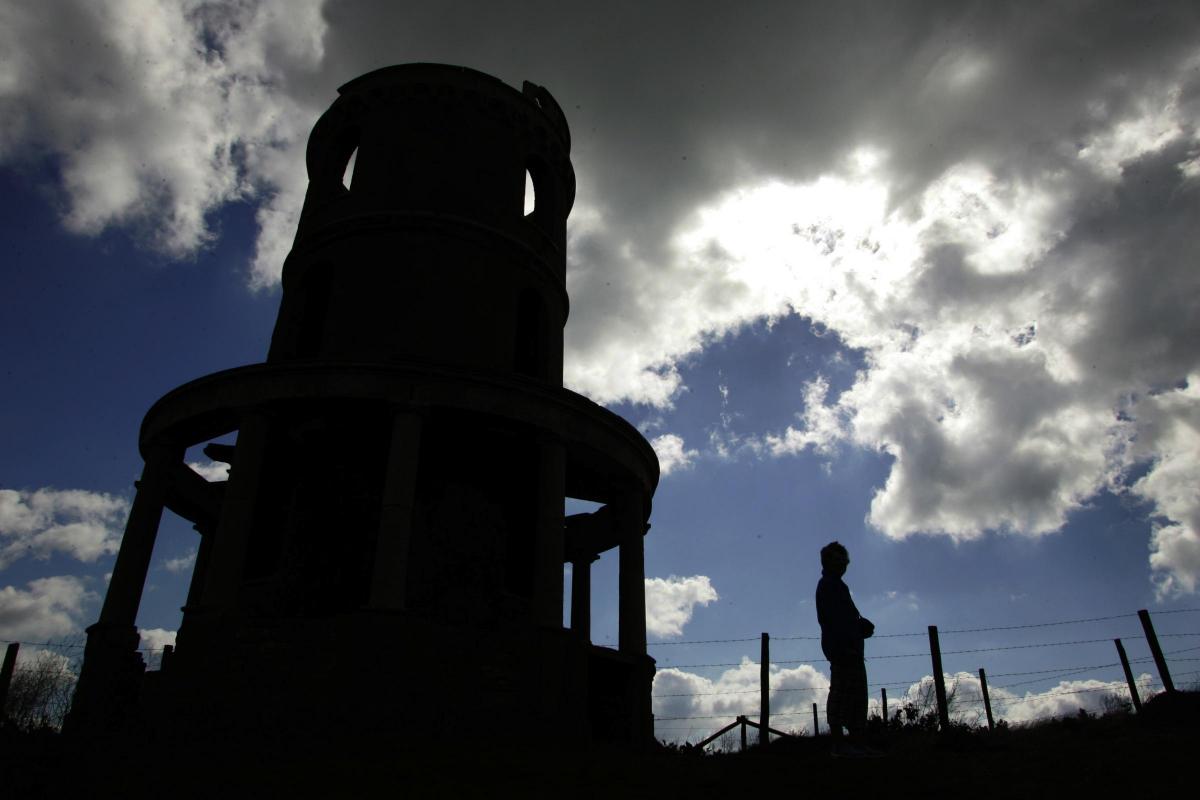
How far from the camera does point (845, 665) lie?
973 centimetres

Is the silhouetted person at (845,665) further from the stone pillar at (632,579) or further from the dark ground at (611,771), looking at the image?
the stone pillar at (632,579)

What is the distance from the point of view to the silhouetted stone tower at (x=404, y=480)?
13.6 meters

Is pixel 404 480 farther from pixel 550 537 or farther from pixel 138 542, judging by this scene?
pixel 138 542

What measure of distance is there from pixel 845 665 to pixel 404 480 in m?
8.07

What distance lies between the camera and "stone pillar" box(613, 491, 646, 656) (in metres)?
17.0

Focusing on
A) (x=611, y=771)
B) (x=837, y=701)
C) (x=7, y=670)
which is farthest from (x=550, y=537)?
(x=7, y=670)

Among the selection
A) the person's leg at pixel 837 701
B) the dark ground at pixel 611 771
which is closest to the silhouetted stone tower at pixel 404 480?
the dark ground at pixel 611 771

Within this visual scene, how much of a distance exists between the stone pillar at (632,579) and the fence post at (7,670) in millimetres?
11085

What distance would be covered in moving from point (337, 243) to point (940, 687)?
15.6 m

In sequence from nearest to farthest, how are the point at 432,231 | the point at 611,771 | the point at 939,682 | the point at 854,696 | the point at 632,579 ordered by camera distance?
the point at 854,696 < the point at 611,771 < the point at 939,682 < the point at 632,579 < the point at 432,231

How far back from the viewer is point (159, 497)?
16.3 m

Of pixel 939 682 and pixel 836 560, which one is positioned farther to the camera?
pixel 939 682

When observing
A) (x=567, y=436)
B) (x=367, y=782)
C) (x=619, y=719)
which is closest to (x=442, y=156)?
(x=567, y=436)

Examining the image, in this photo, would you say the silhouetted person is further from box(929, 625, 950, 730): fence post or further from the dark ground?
box(929, 625, 950, 730): fence post
